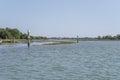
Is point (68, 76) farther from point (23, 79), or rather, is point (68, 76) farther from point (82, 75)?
point (23, 79)

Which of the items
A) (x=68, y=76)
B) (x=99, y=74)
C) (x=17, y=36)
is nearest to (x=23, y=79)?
(x=68, y=76)

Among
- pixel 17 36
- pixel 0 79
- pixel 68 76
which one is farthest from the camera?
pixel 17 36

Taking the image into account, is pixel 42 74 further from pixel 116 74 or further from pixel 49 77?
pixel 116 74

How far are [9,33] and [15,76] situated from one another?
15716 centimetres

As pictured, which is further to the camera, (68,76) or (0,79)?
(68,76)

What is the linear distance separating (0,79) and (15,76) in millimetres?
1917

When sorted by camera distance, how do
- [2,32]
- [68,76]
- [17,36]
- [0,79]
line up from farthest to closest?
[17,36], [2,32], [68,76], [0,79]

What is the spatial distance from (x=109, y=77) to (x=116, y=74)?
4.84ft

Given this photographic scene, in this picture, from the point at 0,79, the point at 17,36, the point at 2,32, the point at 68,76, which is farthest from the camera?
the point at 17,36

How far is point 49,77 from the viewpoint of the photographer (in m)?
23.0

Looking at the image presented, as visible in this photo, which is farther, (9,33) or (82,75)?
(9,33)

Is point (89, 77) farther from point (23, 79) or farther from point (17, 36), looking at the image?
point (17, 36)

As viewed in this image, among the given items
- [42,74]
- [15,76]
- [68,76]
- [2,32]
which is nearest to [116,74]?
[68,76]

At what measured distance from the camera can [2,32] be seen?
174750mm
